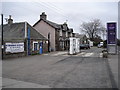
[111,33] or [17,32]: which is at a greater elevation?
[17,32]

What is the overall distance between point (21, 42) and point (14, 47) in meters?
1.91

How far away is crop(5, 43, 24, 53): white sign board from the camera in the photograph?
19.6 meters

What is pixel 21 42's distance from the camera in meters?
22.4

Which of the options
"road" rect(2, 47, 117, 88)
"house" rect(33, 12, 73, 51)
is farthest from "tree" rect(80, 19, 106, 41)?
"road" rect(2, 47, 117, 88)

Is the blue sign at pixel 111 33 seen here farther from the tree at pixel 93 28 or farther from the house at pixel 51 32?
the tree at pixel 93 28

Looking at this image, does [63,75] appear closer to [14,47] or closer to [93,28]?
[14,47]

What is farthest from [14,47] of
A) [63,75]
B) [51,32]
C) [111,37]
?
[51,32]

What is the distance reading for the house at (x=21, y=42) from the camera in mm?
20100

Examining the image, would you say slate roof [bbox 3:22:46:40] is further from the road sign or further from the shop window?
the road sign

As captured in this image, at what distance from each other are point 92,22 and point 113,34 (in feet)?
173

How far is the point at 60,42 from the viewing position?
3772 cm

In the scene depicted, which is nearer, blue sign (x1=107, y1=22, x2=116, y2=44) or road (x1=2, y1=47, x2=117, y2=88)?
road (x1=2, y1=47, x2=117, y2=88)

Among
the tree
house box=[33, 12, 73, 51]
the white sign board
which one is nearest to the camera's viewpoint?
the white sign board

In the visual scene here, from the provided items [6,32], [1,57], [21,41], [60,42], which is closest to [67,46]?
[60,42]
